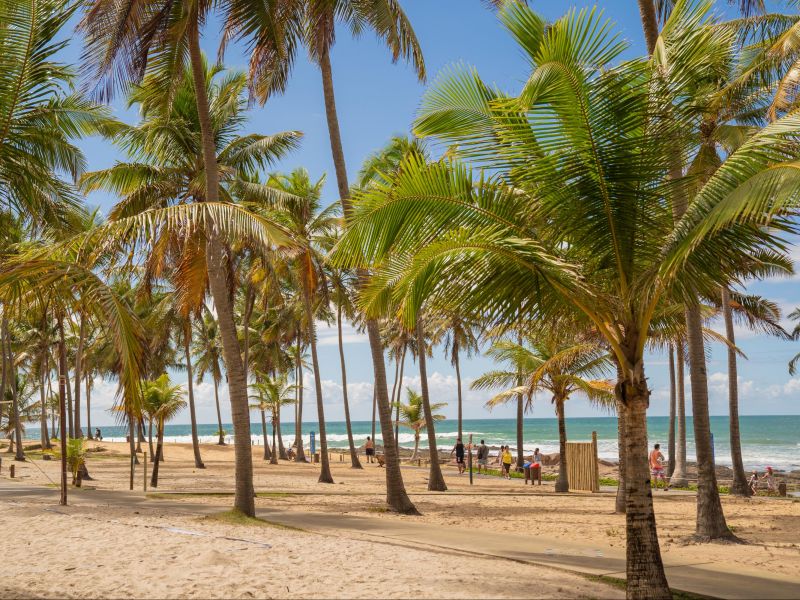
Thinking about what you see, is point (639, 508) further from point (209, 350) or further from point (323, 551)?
point (209, 350)

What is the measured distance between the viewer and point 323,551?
899 centimetres

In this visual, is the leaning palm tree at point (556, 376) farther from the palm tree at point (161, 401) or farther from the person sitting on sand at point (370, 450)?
the person sitting on sand at point (370, 450)

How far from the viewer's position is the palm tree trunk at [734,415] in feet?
67.0

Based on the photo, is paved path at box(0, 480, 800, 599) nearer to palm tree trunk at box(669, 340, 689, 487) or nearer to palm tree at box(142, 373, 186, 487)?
palm tree at box(142, 373, 186, 487)

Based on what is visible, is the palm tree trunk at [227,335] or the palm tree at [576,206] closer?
the palm tree at [576,206]

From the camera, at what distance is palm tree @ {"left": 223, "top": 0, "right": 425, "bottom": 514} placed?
12797 mm

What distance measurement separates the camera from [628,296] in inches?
275

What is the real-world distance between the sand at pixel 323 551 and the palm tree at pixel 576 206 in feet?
6.88

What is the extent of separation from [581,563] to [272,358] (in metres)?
42.7

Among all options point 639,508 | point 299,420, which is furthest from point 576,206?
point 299,420

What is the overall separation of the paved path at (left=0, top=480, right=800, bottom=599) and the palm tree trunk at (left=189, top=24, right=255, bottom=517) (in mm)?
854

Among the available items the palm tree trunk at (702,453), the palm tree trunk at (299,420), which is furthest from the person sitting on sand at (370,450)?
the palm tree trunk at (702,453)

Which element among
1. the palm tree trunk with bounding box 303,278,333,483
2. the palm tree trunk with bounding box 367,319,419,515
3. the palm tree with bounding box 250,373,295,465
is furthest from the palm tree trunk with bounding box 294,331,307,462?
the palm tree trunk with bounding box 367,319,419,515

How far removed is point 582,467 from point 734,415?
182 inches
